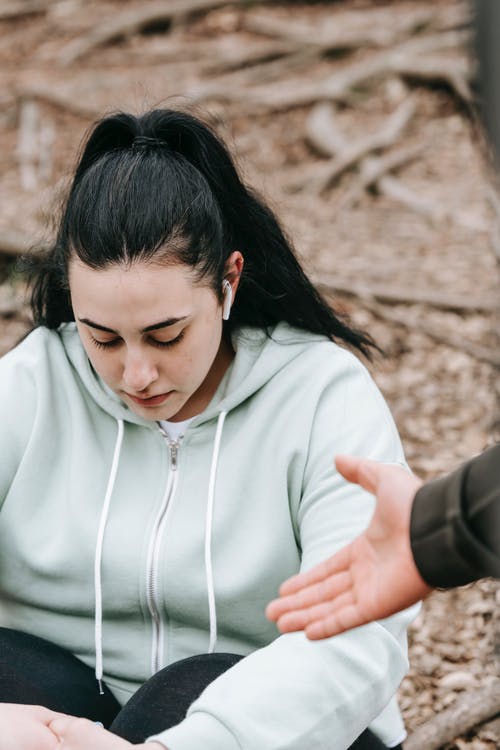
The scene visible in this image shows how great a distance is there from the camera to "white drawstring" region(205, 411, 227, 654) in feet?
6.57

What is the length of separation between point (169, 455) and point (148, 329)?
364 mm

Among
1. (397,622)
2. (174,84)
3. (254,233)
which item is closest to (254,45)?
(174,84)

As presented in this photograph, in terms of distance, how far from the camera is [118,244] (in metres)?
1.84

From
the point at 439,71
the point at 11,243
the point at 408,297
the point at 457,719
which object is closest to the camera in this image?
the point at 457,719

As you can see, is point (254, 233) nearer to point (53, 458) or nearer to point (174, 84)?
point (53, 458)

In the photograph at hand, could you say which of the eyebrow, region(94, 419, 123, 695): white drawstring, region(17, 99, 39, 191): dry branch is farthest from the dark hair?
region(17, 99, 39, 191): dry branch

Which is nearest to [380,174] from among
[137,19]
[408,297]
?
[408,297]

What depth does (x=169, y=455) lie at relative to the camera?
6.94 ft

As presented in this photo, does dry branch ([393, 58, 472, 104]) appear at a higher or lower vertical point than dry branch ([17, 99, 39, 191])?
higher

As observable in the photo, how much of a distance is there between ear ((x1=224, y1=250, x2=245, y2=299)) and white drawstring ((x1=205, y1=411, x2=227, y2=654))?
0.27m

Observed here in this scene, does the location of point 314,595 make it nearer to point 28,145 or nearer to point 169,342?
point 169,342

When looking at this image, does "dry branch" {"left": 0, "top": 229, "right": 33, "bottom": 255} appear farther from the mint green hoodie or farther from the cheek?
the cheek

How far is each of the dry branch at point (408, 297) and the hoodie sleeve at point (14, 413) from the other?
2.75 m

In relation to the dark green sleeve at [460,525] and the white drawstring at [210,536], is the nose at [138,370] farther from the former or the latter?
the dark green sleeve at [460,525]
